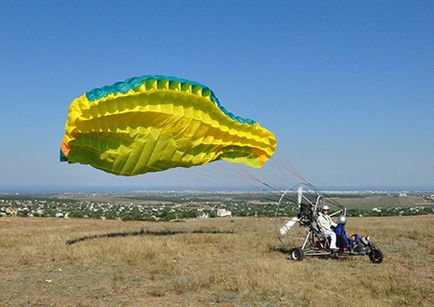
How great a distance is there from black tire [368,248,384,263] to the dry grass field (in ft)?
0.71

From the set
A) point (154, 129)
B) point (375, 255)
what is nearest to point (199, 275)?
point (375, 255)

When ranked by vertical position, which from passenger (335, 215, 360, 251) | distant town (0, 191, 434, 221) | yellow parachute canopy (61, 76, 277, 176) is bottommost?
distant town (0, 191, 434, 221)

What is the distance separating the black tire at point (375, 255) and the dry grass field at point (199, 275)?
216 millimetres

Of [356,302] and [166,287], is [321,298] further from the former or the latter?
[166,287]

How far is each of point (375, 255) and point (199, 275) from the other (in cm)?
555

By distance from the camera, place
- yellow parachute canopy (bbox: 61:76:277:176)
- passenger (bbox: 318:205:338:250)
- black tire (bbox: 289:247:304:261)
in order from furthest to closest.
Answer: yellow parachute canopy (bbox: 61:76:277:176) < passenger (bbox: 318:205:338:250) < black tire (bbox: 289:247:304:261)

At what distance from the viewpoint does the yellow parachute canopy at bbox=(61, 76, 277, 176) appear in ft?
44.6

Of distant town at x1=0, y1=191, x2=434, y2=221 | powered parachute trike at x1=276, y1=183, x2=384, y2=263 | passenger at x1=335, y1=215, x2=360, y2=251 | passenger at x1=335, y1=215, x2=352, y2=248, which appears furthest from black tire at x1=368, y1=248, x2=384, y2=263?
distant town at x1=0, y1=191, x2=434, y2=221

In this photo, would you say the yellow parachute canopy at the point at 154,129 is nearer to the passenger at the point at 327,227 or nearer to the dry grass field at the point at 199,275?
the dry grass field at the point at 199,275

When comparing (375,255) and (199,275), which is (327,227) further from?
(199,275)

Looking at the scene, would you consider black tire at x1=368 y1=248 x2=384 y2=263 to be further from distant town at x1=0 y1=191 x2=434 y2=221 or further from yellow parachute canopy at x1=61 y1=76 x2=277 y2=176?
yellow parachute canopy at x1=61 y1=76 x2=277 y2=176

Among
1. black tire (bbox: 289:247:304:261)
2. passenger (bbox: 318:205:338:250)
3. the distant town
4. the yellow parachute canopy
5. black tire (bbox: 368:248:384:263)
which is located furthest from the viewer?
the distant town

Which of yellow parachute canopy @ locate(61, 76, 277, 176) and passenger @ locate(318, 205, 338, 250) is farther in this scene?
yellow parachute canopy @ locate(61, 76, 277, 176)

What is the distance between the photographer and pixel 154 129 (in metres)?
14.6
